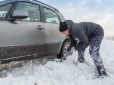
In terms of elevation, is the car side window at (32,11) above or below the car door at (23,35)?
above

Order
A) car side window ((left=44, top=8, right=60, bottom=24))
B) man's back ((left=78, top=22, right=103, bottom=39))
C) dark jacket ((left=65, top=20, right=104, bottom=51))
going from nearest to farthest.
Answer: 1. dark jacket ((left=65, top=20, right=104, bottom=51))
2. man's back ((left=78, top=22, right=103, bottom=39))
3. car side window ((left=44, top=8, right=60, bottom=24))

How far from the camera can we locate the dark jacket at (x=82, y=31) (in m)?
2.36

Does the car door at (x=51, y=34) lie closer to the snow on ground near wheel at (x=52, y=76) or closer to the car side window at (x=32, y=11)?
the car side window at (x=32, y=11)

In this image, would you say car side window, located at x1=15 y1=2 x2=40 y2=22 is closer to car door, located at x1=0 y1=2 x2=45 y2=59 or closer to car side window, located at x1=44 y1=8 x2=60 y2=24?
car door, located at x1=0 y1=2 x2=45 y2=59

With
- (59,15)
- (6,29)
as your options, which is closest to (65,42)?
(59,15)

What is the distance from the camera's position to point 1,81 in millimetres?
2150

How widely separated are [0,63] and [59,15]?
218cm

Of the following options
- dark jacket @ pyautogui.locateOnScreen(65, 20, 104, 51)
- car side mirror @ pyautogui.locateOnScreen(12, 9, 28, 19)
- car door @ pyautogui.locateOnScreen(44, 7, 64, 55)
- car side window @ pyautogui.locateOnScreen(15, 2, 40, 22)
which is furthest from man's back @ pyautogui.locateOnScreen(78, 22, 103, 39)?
car side mirror @ pyautogui.locateOnScreen(12, 9, 28, 19)

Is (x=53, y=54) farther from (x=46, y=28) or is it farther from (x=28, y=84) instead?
(x=28, y=84)

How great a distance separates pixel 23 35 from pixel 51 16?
3.98ft

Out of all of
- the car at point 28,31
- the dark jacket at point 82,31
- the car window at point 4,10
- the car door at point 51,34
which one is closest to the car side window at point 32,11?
the car at point 28,31

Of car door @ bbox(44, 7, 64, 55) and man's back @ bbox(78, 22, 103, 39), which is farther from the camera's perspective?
car door @ bbox(44, 7, 64, 55)

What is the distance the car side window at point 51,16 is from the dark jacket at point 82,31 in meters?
0.97

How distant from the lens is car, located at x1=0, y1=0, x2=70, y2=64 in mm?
2320
